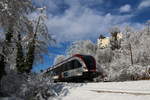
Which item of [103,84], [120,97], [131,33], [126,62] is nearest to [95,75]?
[103,84]

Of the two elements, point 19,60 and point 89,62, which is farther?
point 19,60

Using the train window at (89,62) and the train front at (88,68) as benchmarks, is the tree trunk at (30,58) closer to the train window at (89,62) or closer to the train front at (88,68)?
the train front at (88,68)

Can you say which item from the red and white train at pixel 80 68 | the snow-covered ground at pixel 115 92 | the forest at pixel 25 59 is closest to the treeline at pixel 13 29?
the forest at pixel 25 59

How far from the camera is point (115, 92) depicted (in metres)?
9.66

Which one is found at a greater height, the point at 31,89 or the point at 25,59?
the point at 25,59

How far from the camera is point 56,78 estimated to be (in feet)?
78.1

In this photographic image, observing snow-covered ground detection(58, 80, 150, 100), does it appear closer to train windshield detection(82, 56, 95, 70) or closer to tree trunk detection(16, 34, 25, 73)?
train windshield detection(82, 56, 95, 70)

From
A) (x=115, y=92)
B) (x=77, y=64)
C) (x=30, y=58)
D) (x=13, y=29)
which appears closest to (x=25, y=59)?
(x=30, y=58)

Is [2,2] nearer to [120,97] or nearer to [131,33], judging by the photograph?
[120,97]

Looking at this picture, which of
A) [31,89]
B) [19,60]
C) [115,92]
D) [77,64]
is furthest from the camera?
[19,60]

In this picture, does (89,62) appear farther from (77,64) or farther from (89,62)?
(77,64)

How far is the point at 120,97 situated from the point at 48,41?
17033 millimetres

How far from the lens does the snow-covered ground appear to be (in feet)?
28.3

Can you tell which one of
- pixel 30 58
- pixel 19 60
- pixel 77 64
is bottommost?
pixel 77 64
